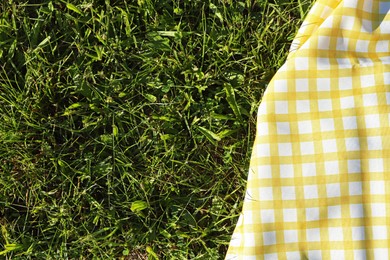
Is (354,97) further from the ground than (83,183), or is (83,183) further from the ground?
(354,97)

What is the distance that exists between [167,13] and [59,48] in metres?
0.37

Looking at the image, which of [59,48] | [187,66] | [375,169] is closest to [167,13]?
[187,66]

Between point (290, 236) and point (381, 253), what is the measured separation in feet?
0.80

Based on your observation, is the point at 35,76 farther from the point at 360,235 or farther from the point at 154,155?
the point at 360,235

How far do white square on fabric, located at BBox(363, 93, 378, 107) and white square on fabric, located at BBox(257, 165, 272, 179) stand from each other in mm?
313

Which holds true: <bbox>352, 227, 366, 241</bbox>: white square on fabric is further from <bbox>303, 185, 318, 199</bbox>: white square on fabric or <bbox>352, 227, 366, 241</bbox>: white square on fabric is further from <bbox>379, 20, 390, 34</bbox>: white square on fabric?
<bbox>379, 20, 390, 34</bbox>: white square on fabric

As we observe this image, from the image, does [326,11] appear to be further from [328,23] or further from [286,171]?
[286,171]

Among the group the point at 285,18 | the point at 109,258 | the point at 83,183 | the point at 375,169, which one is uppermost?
the point at 285,18

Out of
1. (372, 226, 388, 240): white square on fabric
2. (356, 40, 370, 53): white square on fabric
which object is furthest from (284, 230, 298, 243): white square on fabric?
(356, 40, 370, 53): white square on fabric

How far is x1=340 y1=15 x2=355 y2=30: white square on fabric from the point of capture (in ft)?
5.05

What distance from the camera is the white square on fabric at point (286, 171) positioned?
153cm

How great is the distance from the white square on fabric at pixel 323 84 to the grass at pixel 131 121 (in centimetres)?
29

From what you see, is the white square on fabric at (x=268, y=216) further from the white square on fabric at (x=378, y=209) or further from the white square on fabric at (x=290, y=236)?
the white square on fabric at (x=378, y=209)

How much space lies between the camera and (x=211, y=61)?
5.94ft
